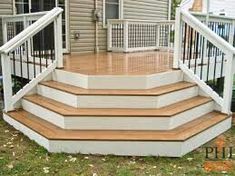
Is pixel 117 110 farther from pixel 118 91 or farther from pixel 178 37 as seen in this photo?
pixel 178 37

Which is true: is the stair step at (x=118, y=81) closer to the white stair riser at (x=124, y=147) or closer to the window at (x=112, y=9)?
the white stair riser at (x=124, y=147)

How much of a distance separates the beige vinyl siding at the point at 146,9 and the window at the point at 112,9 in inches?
8.9

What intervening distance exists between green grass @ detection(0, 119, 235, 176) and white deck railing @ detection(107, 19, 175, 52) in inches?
201

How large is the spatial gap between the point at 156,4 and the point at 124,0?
205 centimetres

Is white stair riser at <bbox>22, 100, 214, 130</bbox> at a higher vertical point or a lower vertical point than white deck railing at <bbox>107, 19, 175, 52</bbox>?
lower

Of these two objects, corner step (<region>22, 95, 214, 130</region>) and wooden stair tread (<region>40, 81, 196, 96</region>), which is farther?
wooden stair tread (<region>40, 81, 196, 96</region>)

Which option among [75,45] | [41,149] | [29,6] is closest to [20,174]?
[41,149]

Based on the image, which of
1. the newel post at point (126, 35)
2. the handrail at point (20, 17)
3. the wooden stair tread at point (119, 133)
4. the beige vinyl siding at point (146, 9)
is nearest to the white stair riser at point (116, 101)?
the wooden stair tread at point (119, 133)

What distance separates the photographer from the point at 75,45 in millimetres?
7949

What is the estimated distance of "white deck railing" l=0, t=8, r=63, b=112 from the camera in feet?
14.6

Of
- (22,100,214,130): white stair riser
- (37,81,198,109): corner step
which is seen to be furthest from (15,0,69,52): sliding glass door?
(22,100,214,130): white stair riser

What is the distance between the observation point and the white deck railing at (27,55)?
4.46 metres

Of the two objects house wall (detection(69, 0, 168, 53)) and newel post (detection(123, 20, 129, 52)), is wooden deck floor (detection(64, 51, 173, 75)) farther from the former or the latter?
newel post (detection(123, 20, 129, 52))

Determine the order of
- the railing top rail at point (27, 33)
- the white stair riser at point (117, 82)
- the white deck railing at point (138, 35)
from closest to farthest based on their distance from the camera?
the white stair riser at point (117, 82), the railing top rail at point (27, 33), the white deck railing at point (138, 35)
